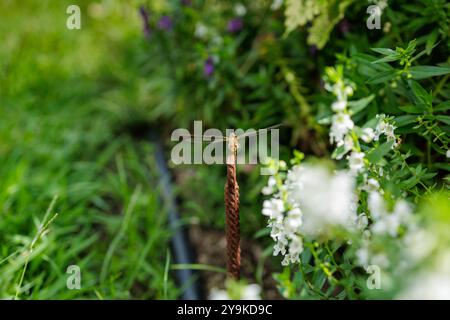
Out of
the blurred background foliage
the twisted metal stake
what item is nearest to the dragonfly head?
the twisted metal stake

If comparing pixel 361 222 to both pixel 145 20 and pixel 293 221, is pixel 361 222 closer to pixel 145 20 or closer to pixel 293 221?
pixel 293 221

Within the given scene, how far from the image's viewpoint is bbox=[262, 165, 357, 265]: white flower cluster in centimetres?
111

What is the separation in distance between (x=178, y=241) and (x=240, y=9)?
1184 millimetres

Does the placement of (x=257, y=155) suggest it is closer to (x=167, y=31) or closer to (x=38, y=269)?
(x=167, y=31)

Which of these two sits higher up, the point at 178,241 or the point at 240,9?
the point at 240,9

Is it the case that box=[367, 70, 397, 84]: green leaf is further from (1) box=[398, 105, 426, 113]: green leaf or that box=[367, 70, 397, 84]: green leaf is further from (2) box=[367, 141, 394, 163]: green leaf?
(2) box=[367, 141, 394, 163]: green leaf

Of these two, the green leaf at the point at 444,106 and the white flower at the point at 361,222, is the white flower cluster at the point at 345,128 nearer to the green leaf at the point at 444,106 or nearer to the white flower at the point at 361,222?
the white flower at the point at 361,222

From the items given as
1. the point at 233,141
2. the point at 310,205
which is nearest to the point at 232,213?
the point at 233,141

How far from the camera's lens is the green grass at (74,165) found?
7.24 feet

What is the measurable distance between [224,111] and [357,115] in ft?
2.97

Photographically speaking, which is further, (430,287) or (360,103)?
(360,103)

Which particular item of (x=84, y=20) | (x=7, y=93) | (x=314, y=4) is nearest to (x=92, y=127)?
(x=7, y=93)

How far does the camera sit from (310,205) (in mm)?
1156
